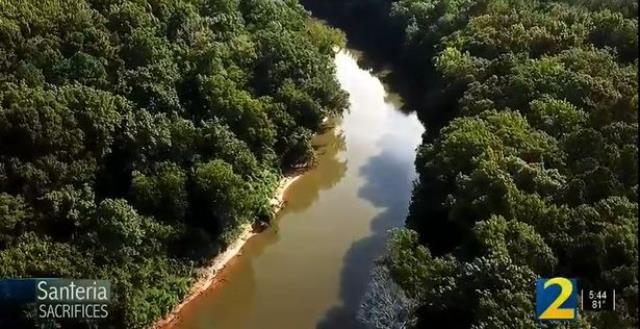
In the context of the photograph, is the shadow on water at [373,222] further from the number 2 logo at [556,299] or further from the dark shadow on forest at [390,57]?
the number 2 logo at [556,299]

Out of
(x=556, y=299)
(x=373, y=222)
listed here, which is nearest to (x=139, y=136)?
(x=373, y=222)

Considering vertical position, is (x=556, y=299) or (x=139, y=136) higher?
(x=139, y=136)

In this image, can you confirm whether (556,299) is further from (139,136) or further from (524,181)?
(139,136)

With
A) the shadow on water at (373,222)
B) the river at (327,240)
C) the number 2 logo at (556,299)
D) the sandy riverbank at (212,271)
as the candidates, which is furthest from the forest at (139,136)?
the number 2 logo at (556,299)

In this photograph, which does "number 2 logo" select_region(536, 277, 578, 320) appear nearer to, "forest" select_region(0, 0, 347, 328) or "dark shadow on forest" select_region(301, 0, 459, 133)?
"forest" select_region(0, 0, 347, 328)

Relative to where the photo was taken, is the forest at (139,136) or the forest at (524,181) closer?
the forest at (524,181)

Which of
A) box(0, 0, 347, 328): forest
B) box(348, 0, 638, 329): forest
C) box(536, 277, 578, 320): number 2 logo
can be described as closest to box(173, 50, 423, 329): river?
box(0, 0, 347, 328): forest

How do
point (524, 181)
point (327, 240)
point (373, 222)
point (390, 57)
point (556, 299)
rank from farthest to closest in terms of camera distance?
point (390, 57) < point (373, 222) < point (327, 240) < point (524, 181) < point (556, 299)
